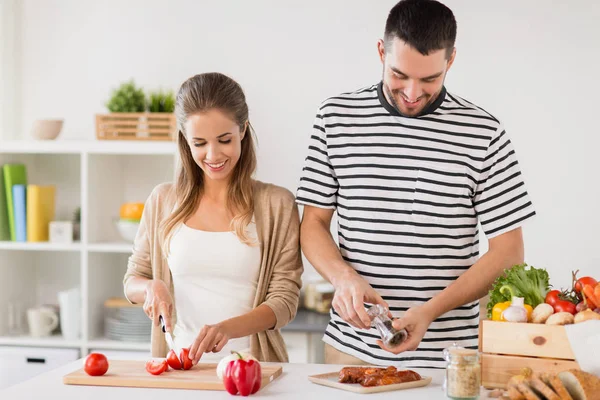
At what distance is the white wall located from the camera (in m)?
3.66

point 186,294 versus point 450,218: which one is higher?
point 450,218

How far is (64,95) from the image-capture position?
13.2ft

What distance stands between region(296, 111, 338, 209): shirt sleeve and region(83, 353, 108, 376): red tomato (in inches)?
26.7

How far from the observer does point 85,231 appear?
3.71 meters

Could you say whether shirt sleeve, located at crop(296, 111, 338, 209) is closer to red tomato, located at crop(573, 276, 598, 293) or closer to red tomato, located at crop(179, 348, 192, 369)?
red tomato, located at crop(179, 348, 192, 369)

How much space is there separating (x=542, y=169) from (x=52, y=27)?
8.13ft

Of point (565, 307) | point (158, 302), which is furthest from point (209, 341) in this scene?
point (565, 307)

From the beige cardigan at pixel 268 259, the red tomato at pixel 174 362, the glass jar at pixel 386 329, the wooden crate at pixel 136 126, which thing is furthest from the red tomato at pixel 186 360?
the wooden crate at pixel 136 126

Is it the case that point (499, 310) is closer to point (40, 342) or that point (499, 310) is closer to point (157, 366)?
point (157, 366)

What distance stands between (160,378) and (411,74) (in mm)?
933

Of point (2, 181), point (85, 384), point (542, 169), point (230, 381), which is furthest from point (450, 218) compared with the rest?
point (2, 181)

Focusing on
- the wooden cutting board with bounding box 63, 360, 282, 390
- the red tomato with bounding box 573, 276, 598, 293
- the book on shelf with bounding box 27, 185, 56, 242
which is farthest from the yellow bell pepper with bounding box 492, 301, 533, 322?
the book on shelf with bounding box 27, 185, 56, 242

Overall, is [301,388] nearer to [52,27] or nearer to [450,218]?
[450,218]

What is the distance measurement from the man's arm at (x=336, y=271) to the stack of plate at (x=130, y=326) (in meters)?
1.68
